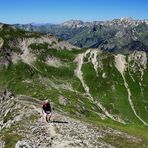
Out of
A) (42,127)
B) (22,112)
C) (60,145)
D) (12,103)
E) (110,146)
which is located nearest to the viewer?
(60,145)

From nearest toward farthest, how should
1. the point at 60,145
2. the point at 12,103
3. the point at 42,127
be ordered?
the point at 60,145, the point at 42,127, the point at 12,103

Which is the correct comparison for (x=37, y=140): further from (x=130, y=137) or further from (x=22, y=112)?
(x=22, y=112)

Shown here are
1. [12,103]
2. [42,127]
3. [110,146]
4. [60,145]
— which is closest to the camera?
[60,145]

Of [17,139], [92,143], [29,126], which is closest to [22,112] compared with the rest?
[29,126]

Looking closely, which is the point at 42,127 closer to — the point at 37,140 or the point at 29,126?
the point at 29,126

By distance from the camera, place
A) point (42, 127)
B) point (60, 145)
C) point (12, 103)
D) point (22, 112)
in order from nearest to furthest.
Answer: point (60, 145) < point (42, 127) < point (22, 112) < point (12, 103)

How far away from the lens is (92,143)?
1842 inches

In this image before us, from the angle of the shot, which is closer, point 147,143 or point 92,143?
point 92,143

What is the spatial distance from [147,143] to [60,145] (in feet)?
52.2

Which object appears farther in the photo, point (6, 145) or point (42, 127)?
point (42, 127)

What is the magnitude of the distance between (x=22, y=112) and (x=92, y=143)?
26016 mm

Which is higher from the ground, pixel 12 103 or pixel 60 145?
pixel 60 145

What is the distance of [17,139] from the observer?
48406 mm

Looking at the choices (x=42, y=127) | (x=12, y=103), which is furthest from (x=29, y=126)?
(x=12, y=103)
